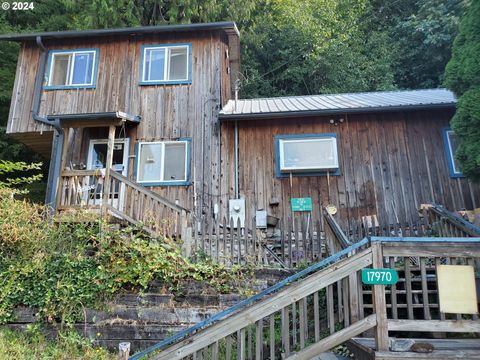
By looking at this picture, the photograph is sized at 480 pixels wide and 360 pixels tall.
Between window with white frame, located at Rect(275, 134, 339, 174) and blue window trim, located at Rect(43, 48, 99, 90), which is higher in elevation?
blue window trim, located at Rect(43, 48, 99, 90)

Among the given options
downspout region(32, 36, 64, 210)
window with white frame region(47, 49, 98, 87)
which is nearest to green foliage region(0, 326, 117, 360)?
downspout region(32, 36, 64, 210)

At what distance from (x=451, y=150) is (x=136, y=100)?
8676mm

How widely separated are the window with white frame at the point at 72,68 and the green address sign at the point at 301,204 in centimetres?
676

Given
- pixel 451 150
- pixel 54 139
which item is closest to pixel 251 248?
pixel 451 150

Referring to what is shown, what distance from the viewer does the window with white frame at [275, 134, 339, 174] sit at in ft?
30.7

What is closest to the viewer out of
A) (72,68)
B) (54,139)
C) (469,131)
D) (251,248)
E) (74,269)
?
(74,269)

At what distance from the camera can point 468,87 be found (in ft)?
23.8

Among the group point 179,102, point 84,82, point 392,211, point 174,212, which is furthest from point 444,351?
point 84,82

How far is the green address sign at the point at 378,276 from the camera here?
351 centimetres

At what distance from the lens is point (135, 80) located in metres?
10.5

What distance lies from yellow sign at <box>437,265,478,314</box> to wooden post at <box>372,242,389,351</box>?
531 mm

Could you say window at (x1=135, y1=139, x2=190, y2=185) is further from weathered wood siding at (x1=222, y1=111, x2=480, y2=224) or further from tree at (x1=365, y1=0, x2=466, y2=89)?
tree at (x1=365, y1=0, x2=466, y2=89)

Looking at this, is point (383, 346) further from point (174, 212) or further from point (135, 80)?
point (135, 80)

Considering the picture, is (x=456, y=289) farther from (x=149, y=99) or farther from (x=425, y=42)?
(x=425, y=42)
